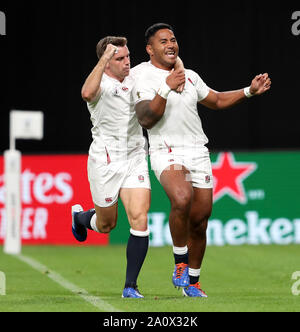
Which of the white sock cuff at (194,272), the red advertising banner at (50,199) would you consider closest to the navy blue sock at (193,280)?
the white sock cuff at (194,272)

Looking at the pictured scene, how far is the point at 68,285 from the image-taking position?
37.1 feet

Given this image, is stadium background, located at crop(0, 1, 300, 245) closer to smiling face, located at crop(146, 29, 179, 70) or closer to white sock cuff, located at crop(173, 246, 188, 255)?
smiling face, located at crop(146, 29, 179, 70)

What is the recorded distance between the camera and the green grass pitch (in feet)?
27.7

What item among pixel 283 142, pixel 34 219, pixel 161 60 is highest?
pixel 161 60

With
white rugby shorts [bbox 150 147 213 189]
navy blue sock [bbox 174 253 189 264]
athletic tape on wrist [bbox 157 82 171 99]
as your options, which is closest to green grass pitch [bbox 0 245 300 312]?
navy blue sock [bbox 174 253 189 264]

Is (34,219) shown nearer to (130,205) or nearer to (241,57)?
(241,57)

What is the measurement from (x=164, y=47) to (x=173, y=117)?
0.69 meters

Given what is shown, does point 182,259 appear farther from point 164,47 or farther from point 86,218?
point 164,47

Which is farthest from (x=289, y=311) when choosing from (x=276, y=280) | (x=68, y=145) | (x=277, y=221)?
(x=68, y=145)

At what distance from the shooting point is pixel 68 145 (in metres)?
21.5

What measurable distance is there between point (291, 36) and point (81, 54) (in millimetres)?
4852

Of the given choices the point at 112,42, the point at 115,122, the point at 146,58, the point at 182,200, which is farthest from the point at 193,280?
the point at 146,58
